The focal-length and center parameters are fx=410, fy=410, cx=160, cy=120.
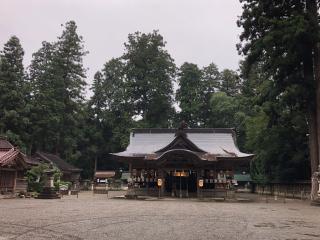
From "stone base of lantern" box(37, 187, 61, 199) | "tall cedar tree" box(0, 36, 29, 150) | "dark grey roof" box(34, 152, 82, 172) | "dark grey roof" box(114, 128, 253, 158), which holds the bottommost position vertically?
"stone base of lantern" box(37, 187, 61, 199)

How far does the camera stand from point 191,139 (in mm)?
39250

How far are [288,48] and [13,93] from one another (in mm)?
26387

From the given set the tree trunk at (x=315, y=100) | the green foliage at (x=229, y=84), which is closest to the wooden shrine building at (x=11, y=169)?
the tree trunk at (x=315, y=100)

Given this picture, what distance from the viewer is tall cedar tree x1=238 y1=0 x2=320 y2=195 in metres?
24.2

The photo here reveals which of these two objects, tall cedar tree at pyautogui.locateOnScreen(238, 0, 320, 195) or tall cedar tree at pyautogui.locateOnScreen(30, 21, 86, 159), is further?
tall cedar tree at pyautogui.locateOnScreen(30, 21, 86, 159)

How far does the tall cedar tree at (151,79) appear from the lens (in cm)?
6191

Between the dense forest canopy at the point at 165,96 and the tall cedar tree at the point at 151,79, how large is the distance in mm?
155

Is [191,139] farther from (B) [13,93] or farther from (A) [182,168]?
(B) [13,93]

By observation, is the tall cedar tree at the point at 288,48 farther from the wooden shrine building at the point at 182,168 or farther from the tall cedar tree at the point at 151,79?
the tall cedar tree at the point at 151,79

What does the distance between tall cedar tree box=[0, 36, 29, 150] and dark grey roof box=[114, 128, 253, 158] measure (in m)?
11.3

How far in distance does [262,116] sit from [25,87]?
2432 centimetres

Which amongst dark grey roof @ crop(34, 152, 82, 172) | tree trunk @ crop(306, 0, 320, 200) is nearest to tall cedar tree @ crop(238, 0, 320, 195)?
tree trunk @ crop(306, 0, 320, 200)

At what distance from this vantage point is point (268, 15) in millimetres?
26562

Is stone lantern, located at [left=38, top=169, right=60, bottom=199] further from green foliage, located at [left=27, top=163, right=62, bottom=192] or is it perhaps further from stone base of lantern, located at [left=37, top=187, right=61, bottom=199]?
green foliage, located at [left=27, top=163, right=62, bottom=192]
